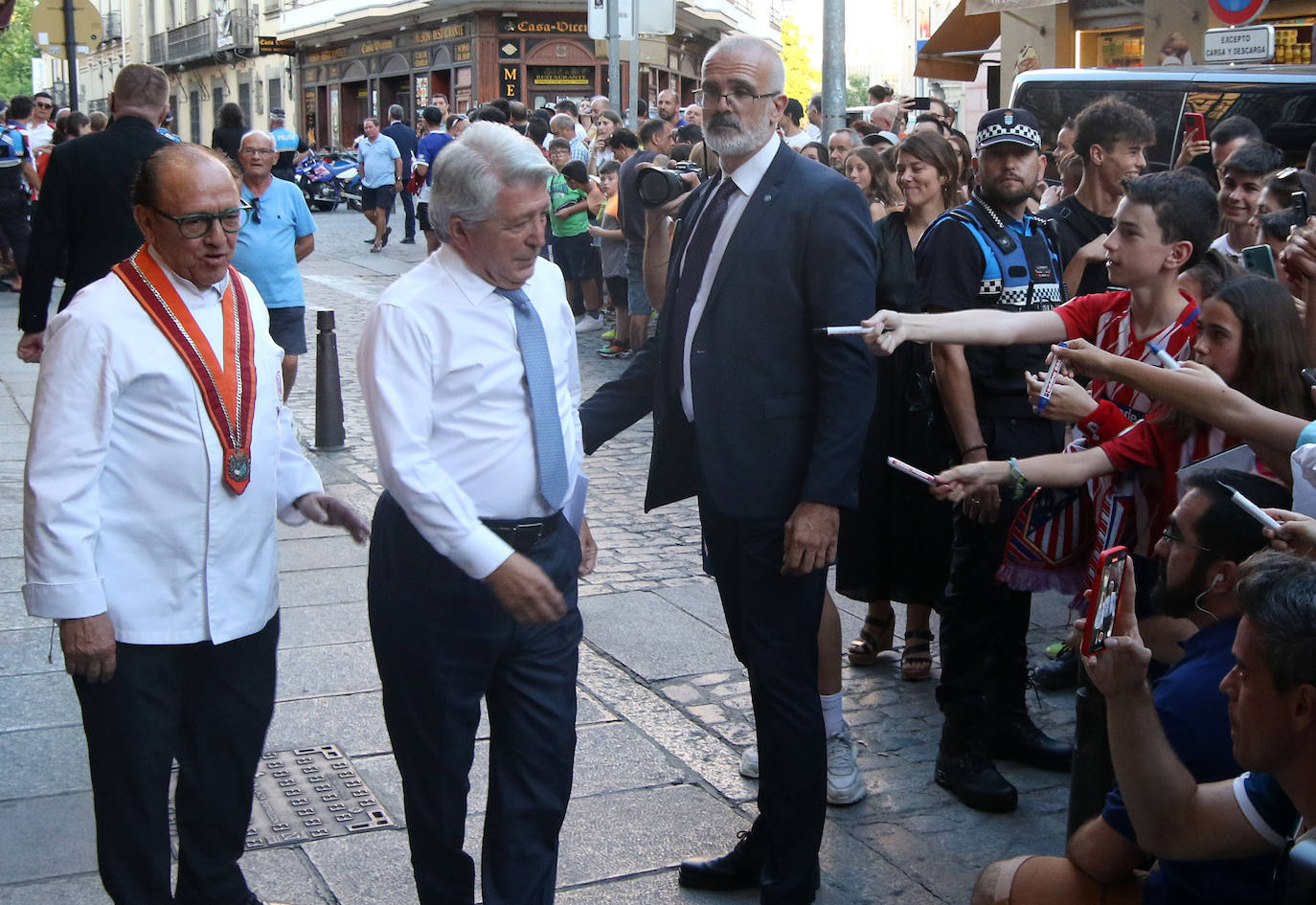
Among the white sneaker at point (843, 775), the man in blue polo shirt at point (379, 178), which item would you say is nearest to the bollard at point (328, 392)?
the white sneaker at point (843, 775)

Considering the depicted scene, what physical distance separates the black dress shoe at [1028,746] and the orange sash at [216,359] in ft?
8.46

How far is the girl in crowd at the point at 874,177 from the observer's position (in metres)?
6.80

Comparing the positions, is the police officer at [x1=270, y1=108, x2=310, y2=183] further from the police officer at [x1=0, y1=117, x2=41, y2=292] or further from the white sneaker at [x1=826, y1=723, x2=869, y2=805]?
the white sneaker at [x1=826, y1=723, x2=869, y2=805]

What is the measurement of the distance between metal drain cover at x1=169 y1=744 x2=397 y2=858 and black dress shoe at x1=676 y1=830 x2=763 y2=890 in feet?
2.86

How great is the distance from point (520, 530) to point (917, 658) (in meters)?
2.64

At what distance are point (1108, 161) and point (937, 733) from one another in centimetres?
228

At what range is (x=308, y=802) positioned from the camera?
4.18m

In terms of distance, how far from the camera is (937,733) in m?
4.86

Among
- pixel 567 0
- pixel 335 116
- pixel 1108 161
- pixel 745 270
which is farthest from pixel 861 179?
pixel 335 116

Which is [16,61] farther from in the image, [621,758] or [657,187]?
[621,758]

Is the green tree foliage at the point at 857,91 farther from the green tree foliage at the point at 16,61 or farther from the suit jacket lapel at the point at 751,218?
the suit jacket lapel at the point at 751,218

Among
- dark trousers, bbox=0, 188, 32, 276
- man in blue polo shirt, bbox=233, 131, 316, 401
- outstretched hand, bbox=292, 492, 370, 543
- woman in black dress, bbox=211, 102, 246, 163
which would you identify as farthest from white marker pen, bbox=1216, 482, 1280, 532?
dark trousers, bbox=0, 188, 32, 276

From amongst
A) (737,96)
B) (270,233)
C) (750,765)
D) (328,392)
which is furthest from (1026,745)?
(328,392)

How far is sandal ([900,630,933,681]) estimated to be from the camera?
5336mm
